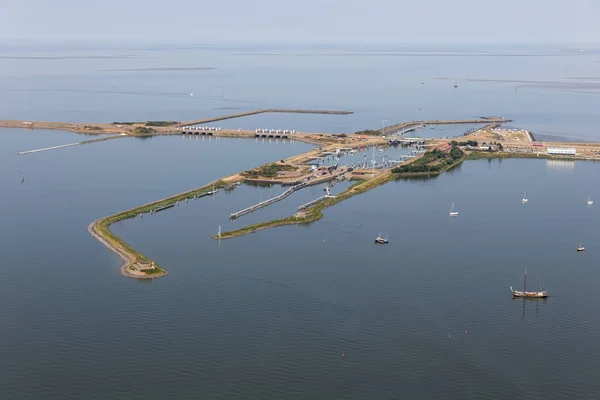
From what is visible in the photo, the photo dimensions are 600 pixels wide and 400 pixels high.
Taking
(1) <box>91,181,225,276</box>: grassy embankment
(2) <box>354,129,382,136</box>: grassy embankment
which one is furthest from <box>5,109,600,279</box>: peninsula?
(2) <box>354,129,382,136</box>: grassy embankment

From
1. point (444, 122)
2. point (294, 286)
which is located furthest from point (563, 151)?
point (294, 286)

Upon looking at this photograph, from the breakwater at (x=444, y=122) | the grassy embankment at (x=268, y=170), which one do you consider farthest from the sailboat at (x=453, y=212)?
the breakwater at (x=444, y=122)

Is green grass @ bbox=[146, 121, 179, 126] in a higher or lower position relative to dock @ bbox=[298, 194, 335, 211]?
higher

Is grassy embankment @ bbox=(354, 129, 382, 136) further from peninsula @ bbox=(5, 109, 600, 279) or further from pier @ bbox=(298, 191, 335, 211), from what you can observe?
pier @ bbox=(298, 191, 335, 211)

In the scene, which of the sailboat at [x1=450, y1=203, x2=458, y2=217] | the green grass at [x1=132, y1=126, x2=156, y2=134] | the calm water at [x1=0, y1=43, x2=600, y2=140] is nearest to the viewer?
the sailboat at [x1=450, y1=203, x2=458, y2=217]

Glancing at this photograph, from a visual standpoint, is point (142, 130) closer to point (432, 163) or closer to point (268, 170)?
point (268, 170)

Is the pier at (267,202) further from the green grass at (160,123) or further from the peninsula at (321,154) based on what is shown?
the green grass at (160,123)
